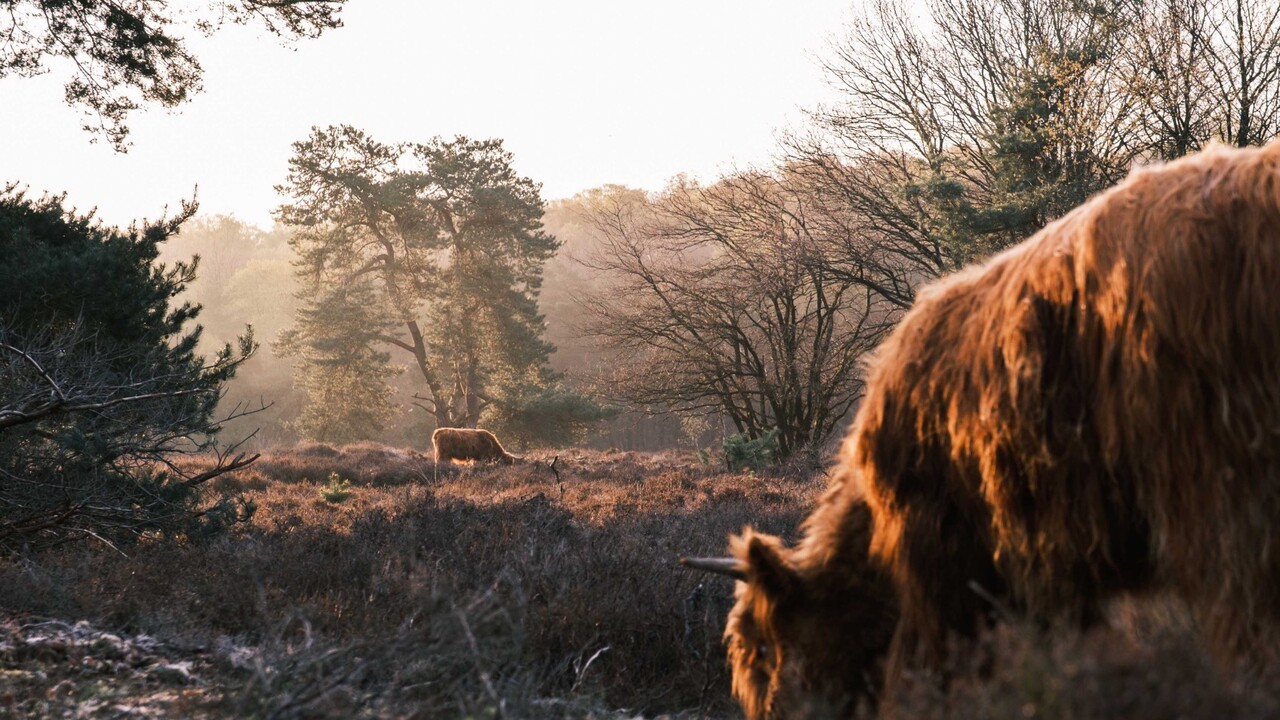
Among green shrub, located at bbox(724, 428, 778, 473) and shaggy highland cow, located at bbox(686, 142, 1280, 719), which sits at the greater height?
shaggy highland cow, located at bbox(686, 142, 1280, 719)

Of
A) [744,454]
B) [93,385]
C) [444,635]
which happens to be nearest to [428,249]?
[744,454]

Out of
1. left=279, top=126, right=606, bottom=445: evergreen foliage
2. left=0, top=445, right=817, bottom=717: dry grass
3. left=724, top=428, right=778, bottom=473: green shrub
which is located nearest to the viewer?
left=0, top=445, right=817, bottom=717: dry grass

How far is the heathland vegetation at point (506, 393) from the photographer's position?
3242 mm

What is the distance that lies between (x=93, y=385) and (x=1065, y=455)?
202 inches

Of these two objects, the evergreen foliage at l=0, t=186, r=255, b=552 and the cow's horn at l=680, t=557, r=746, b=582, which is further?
the evergreen foliage at l=0, t=186, r=255, b=552

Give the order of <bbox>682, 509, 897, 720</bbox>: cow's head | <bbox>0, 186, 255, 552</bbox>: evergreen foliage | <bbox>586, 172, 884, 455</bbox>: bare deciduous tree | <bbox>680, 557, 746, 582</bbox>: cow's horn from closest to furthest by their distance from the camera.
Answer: <bbox>682, 509, 897, 720</bbox>: cow's head
<bbox>680, 557, 746, 582</bbox>: cow's horn
<bbox>0, 186, 255, 552</bbox>: evergreen foliage
<bbox>586, 172, 884, 455</bbox>: bare deciduous tree

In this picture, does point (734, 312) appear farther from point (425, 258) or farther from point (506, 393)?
point (425, 258)

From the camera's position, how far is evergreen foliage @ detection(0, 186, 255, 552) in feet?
19.1

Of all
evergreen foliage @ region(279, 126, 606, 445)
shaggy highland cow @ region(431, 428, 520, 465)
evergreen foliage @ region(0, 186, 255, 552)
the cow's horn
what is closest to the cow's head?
the cow's horn

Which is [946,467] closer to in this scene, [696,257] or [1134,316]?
[1134,316]

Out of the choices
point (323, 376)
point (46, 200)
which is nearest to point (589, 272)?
point (323, 376)

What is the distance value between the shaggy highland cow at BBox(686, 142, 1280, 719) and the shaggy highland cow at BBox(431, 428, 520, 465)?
2037cm

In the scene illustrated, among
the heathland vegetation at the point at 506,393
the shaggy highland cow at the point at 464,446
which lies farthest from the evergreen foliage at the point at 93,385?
the shaggy highland cow at the point at 464,446

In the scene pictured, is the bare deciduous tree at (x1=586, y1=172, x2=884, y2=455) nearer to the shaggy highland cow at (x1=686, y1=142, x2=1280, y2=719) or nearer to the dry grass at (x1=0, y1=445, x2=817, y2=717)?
the dry grass at (x1=0, y1=445, x2=817, y2=717)
